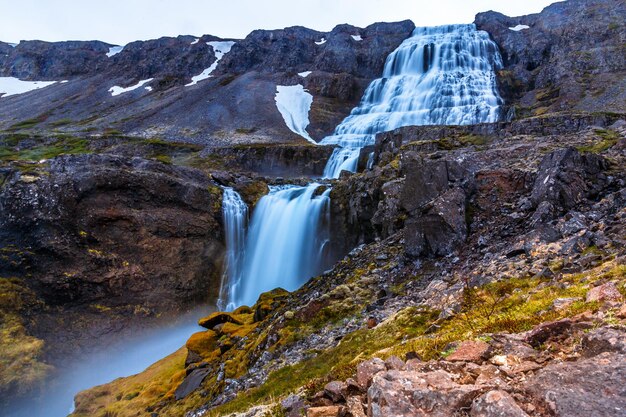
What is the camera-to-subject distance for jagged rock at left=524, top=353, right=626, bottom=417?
2908mm

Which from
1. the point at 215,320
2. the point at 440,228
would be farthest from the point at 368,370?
the point at 215,320

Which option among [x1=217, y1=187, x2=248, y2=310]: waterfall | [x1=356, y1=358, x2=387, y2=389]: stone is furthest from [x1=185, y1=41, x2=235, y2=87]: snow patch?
[x1=356, y1=358, x2=387, y2=389]: stone

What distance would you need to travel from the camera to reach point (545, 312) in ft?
17.8

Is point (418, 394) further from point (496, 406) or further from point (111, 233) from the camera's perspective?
point (111, 233)

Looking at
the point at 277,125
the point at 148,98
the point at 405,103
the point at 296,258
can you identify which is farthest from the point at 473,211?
the point at 148,98

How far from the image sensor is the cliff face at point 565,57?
54.7 meters

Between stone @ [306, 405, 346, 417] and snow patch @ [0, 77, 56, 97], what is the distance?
501 ft

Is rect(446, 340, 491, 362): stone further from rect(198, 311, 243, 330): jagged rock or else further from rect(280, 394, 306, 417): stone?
rect(198, 311, 243, 330): jagged rock

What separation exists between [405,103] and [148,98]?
63.8 metres

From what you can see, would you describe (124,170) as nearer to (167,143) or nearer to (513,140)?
(513,140)

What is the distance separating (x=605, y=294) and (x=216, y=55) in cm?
12694

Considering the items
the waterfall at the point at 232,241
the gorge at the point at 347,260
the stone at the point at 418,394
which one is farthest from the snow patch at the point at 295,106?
the stone at the point at 418,394

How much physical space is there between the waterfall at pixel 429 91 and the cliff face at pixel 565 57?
15.3ft

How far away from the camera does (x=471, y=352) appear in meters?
4.32
